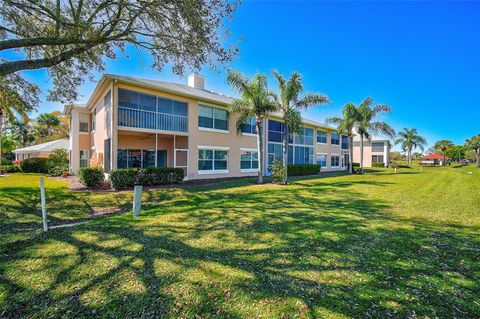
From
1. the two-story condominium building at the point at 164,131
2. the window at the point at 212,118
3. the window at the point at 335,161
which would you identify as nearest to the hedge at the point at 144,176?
the two-story condominium building at the point at 164,131

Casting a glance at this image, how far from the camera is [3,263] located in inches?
186

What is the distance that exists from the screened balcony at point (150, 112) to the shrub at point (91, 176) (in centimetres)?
325

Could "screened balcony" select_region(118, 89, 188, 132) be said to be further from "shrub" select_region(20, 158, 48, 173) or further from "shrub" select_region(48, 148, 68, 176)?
"shrub" select_region(20, 158, 48, 173)

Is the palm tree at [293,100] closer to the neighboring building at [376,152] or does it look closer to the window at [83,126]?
the window at [83,126]

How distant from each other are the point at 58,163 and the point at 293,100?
24.0m

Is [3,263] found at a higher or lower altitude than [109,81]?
lower

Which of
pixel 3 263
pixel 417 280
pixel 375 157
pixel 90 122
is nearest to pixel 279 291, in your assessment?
pixel 417 280

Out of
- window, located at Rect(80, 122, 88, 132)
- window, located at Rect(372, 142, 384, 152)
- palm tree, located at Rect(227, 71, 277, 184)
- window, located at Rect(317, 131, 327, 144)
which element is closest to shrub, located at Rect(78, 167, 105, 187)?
palm tree, located at Rect(227, 71, 277, 184)

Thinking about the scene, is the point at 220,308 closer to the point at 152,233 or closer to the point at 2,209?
the point at 152,233

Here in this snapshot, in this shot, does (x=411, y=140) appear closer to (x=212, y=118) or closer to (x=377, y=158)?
(x=377, y=158)

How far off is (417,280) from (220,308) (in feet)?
11.5

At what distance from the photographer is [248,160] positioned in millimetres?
23484

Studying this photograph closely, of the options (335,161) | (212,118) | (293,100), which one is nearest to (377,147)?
(335,161)

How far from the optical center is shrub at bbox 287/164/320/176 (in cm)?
2534
